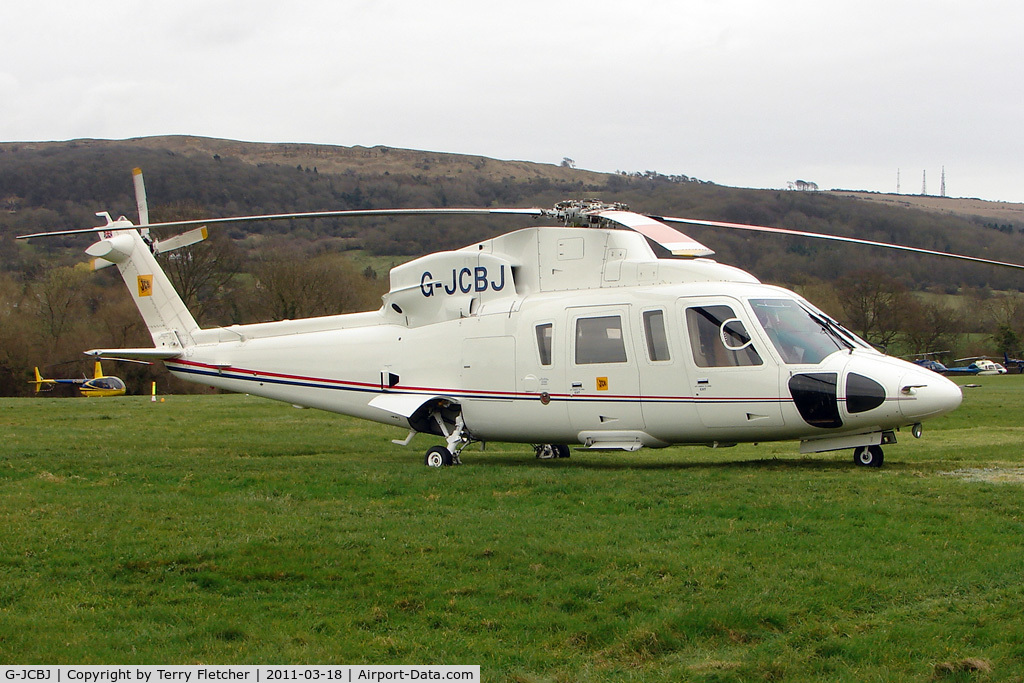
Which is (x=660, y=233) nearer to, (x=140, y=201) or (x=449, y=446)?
(x=449, y=446)

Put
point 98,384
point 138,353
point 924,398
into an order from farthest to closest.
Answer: point 98,384 < point 138,353 < point 924,398

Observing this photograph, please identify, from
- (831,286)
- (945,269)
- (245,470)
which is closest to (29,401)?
(245,470)

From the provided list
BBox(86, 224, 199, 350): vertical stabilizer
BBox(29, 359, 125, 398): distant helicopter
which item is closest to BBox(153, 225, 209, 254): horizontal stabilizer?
BBox(86, 224, 199, 350): vertical stabilizer

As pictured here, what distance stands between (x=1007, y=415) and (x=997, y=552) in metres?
23.4

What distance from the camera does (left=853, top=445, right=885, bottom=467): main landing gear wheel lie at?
568 inches

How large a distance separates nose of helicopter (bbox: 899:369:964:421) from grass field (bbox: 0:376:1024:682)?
36.4 inches

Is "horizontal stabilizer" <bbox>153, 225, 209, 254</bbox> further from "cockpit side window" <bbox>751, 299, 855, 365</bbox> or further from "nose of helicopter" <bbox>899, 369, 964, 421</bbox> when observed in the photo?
"nose of helicopter" <bbox>899, 369, 964, 421</bbox>

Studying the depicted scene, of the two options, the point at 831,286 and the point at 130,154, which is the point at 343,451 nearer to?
the point at 831,286

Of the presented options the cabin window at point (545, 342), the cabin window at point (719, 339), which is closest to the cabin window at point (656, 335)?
the cabin window at point (719, 339)

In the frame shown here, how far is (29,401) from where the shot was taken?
116 ft

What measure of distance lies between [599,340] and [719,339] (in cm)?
201

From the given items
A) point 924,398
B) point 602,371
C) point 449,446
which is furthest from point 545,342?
point 924,398

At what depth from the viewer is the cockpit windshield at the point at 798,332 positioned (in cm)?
1412

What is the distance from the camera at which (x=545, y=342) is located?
15781mm
